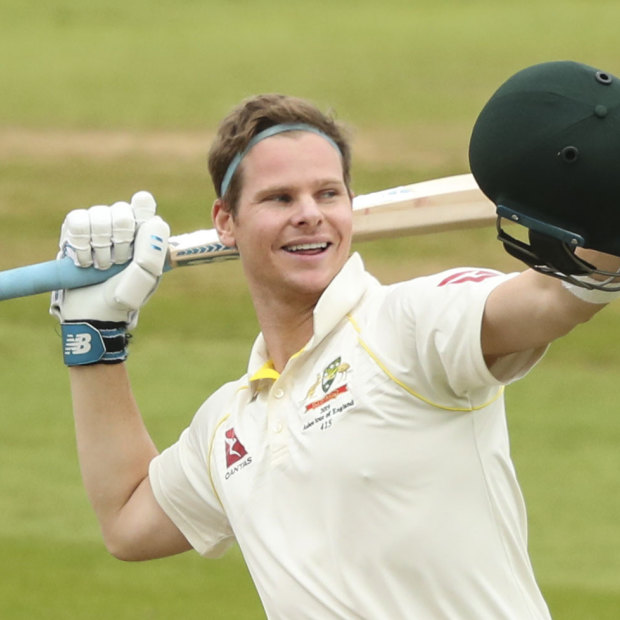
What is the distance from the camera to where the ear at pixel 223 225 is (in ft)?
14.5

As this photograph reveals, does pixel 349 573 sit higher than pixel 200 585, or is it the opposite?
pixel 349 573

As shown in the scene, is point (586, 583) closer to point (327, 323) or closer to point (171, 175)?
point (327, 323)

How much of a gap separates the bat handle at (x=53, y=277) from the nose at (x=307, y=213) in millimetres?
753

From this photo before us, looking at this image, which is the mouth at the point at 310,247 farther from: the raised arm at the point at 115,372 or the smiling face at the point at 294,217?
the raised arm at the point at 115,372

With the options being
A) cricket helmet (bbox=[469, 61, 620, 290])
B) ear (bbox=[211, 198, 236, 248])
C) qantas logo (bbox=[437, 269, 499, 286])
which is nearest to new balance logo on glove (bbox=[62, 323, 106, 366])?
ear (bbox=[211, 198, 236, 248])

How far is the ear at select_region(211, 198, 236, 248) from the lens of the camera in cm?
443

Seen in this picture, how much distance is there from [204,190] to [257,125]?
31.0 ft

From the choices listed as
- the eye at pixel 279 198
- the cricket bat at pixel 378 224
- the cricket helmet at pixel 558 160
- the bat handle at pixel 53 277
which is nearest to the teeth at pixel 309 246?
the eye at pixel 279 198

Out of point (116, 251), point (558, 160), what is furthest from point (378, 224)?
point (558, 160)

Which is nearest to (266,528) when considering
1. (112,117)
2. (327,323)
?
(327,323)

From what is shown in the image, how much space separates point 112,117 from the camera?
1563cm

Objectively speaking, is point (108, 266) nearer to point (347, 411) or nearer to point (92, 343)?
point (92, 343)

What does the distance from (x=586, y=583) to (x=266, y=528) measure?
140 inches

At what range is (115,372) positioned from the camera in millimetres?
4660
